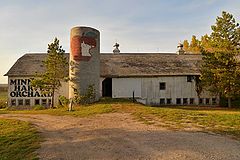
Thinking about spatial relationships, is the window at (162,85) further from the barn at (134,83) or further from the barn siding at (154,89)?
the barn siding at (154,89)

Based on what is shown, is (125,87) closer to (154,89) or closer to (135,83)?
(135,83)

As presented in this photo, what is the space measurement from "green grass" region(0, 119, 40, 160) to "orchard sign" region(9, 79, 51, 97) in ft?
52.8

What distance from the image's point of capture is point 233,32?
27297 millimetres

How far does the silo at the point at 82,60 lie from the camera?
25.8 metres

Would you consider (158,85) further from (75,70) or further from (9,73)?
(9,73)

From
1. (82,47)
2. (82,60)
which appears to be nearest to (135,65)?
(82,60)

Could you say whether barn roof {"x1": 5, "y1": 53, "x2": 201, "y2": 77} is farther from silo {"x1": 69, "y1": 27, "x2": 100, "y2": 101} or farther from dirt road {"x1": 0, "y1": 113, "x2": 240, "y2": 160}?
dirt road {"x1": 0, "y1": 113, "x2": 240, "y2": 160}

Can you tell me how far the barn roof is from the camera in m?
Answer: 31.5

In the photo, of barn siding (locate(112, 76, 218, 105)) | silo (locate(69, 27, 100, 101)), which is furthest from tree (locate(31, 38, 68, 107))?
barn siding (locate(112, 76, 218, 105))

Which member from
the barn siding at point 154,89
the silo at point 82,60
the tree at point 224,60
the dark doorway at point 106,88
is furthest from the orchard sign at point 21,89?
the tree at point 224,60

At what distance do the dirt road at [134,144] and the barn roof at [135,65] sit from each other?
18.6 meters

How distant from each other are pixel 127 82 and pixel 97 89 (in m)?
5.20

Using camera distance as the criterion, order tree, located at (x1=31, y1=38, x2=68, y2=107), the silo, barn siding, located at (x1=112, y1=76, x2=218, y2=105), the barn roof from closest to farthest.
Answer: the silo < tree, located at (x1=31, y1=38, x2=68, y2=107) < barn siding, located at (x1=112, y1=76, x2=218, y2=105) < the barn roof

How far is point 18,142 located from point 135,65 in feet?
76.5
